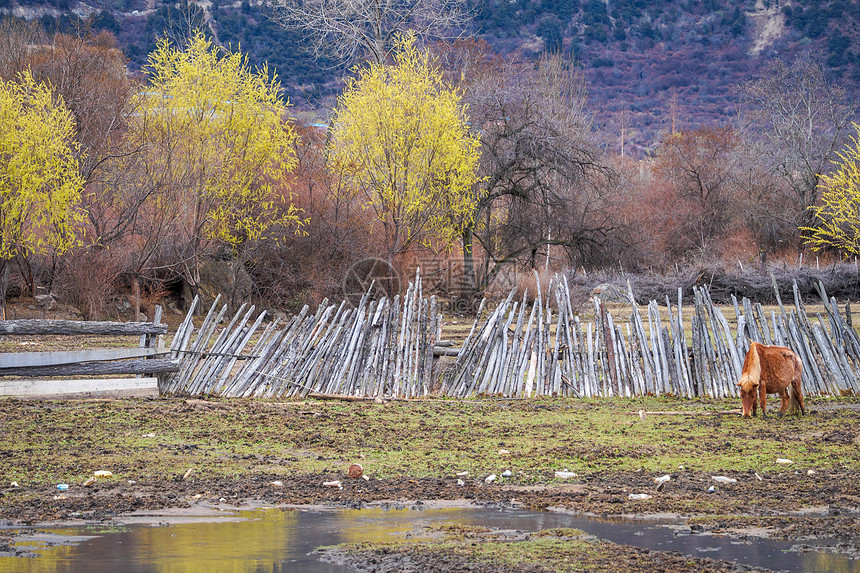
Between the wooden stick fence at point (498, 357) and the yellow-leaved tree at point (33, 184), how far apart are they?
1067 cm

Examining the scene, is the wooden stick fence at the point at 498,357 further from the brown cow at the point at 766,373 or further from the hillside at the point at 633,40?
the hillside at the point at 633,40

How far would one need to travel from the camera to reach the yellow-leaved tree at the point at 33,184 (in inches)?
843

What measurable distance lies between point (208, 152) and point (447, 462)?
17309mm

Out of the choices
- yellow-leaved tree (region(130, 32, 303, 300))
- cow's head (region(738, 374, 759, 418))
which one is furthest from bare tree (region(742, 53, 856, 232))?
cow's head (region(738, 374, 759, 418))

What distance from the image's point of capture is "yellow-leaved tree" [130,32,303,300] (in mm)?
23469

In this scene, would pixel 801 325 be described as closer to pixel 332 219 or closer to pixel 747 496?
pixel 747 496

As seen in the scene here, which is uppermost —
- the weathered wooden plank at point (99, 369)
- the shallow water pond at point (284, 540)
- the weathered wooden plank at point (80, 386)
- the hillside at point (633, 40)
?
the hillside at point (633, 40)

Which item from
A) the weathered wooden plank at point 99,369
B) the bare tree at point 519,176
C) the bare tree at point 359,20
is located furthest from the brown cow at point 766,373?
the bare tree at point 359,20

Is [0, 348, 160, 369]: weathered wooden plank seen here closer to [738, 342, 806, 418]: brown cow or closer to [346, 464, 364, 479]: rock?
[346, 464, 364, 479]: rock

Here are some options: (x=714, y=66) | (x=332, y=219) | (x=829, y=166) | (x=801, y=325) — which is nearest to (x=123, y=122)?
(x=332, y=219)

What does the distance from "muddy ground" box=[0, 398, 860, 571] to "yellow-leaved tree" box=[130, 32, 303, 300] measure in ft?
41.3

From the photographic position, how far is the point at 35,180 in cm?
2144

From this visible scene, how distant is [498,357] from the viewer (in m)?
12.9

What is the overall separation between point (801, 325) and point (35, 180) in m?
16.7
